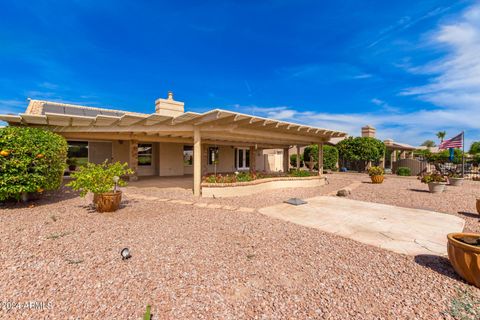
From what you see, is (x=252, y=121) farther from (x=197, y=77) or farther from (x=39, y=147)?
(x=197, y=77)

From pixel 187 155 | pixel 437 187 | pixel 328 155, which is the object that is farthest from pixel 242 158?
pixel 437 187

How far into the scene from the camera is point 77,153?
1340 cm

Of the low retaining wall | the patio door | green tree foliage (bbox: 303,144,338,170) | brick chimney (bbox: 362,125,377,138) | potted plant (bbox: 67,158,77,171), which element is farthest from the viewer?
green tree foliage (bbox: 303,144,338,170)

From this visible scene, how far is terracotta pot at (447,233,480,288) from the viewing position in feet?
8.96

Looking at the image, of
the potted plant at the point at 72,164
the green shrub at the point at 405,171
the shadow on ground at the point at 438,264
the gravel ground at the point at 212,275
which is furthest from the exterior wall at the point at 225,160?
the shadow on ground at the point at 438,264

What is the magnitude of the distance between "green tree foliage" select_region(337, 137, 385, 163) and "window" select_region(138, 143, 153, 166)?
709 inches

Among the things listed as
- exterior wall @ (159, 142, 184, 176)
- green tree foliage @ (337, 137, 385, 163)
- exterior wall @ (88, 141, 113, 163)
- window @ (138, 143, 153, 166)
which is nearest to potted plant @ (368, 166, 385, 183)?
green tree foliage @ (337, 137, 385, 163)

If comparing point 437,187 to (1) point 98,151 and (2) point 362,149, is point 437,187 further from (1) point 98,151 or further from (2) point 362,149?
(1) point 98,151

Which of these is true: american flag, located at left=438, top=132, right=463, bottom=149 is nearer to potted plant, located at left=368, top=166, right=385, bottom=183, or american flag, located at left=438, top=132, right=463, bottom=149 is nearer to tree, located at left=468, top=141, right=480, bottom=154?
potted plant, located at left=368, top=166, right=385, bottom=183

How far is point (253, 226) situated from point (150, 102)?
14623mm

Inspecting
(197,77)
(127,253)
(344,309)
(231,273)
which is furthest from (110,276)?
(197,77)

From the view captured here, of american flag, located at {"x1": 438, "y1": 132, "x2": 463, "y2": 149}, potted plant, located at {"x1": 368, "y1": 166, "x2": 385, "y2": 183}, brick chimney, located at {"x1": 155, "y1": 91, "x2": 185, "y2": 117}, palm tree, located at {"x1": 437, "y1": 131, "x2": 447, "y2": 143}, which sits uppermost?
palm tree, located at {"x1": 437, "y1": 131, "x2": 447, "y2": 143}

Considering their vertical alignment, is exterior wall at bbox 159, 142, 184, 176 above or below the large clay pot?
above

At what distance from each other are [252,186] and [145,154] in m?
9.07
